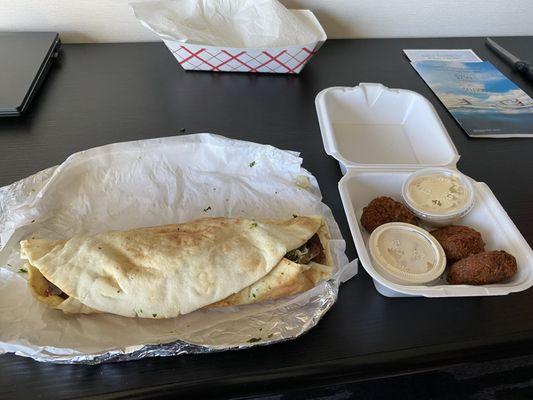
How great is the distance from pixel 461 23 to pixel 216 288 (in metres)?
1.19

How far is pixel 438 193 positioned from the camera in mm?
825

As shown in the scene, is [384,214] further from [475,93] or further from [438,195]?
[475,93]

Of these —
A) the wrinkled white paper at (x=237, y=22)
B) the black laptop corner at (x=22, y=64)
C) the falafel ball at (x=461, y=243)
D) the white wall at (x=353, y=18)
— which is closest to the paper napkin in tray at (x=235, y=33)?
the wrinkled white paper at (x=237, y=22)

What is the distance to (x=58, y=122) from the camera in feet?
3.10

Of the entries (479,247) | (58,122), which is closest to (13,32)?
(58,122)

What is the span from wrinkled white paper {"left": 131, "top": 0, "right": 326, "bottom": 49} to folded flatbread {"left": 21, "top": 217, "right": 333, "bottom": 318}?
1.91 ft

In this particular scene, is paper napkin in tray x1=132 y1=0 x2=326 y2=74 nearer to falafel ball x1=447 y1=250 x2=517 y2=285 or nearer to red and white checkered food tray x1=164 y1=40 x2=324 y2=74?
red and white checkered food tray x1=164 y1=40 x2=324 y2=74

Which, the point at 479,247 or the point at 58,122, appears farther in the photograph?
the point at 58,122

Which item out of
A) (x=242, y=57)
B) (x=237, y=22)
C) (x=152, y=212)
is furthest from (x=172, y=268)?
(x=237, y=22)

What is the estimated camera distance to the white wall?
3.61 feet

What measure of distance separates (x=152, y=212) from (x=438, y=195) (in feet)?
1.88

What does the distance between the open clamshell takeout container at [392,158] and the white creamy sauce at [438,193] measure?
0.03 meters

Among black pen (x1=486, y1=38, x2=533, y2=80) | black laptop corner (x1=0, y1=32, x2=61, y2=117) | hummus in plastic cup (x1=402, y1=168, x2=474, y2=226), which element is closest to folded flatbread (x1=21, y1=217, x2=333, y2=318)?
hummus in plastic cup (x1=402, y1=168, x2=474, y2=226)

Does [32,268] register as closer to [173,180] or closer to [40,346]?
[40,346]
